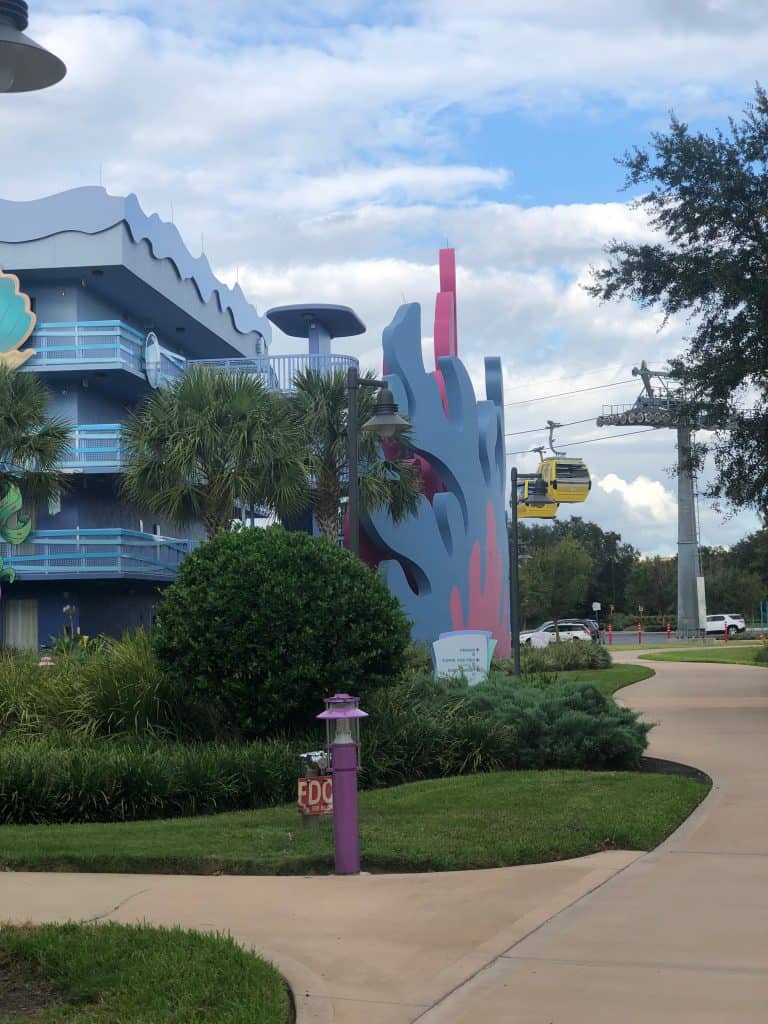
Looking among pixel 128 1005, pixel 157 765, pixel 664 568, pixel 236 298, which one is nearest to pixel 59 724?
pixel 157 765

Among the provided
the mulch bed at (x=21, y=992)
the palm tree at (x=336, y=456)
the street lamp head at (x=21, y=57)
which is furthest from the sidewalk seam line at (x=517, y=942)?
the palm tree at (x=336, y=456)

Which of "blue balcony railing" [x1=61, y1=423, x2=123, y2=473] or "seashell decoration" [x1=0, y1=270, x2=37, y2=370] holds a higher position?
"seashell decoration" [x1=0, y1=270, x2=37, y2=370]

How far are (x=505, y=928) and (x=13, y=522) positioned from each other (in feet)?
90.3

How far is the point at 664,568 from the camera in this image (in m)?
96.4

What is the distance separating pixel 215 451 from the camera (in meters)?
25.9

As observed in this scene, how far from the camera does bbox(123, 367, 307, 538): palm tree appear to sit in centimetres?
2589

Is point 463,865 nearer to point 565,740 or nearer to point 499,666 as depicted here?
point 565,740

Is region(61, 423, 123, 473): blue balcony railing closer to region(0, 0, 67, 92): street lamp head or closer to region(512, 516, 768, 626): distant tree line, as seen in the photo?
region(0, 0, 67, 92): street lamp head

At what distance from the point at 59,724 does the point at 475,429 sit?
22.6 meters

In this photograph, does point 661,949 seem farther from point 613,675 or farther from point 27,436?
point 613,675

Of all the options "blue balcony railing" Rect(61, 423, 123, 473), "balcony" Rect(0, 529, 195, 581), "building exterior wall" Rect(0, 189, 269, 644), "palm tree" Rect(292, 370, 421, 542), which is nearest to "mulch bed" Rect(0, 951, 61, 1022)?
"palm tree" Rect(292, 370, 421, 542)

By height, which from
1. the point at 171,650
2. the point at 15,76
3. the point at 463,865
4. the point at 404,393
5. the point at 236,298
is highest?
the point at 236,298

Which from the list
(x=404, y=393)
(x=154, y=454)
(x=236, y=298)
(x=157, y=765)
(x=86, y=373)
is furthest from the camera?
(x=236, y=298)

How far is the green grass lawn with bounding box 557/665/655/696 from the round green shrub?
13457 mm
